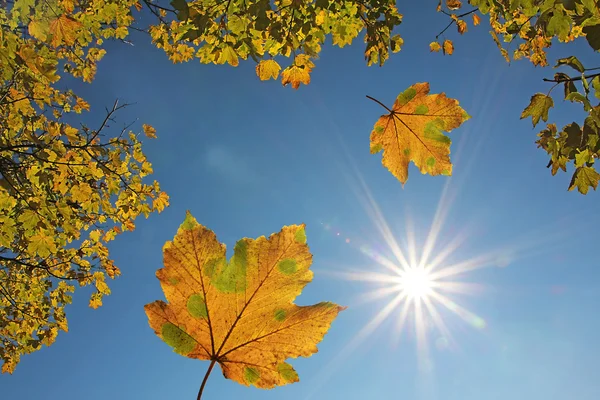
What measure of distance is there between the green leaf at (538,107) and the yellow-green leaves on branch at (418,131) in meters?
0.87

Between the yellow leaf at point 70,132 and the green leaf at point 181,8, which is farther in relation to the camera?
the yellow leaf at point 70,132

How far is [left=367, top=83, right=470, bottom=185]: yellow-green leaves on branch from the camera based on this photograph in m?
1.78

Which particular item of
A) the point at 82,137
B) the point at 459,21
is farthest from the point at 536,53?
the point at 82,137

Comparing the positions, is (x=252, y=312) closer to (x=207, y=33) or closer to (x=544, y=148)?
(x=544, y=148)

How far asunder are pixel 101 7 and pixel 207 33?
232cm

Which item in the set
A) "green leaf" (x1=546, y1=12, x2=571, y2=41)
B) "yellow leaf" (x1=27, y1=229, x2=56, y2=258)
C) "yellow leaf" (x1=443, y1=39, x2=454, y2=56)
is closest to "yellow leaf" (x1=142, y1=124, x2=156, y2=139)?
"yellow leaf" (x1=27, y1=229, x2=56, y2=258)

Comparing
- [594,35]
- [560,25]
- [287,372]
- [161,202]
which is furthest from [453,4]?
[161,202]

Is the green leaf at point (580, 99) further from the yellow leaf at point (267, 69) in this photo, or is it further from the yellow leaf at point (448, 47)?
the yellow leaf at point (448, 47)

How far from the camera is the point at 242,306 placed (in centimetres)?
94

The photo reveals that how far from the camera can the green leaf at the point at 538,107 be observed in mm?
2285

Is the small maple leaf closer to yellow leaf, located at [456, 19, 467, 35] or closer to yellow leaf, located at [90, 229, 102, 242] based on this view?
yellow leaf, located at [456, 19, 467, 35]

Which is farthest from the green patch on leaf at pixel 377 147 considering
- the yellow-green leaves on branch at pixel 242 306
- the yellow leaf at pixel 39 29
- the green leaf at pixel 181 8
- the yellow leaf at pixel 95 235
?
the yellow leaf at pixel 95 235

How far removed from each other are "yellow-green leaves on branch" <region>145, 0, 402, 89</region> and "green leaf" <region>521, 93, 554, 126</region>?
69.0 inches

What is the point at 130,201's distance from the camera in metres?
6.50
